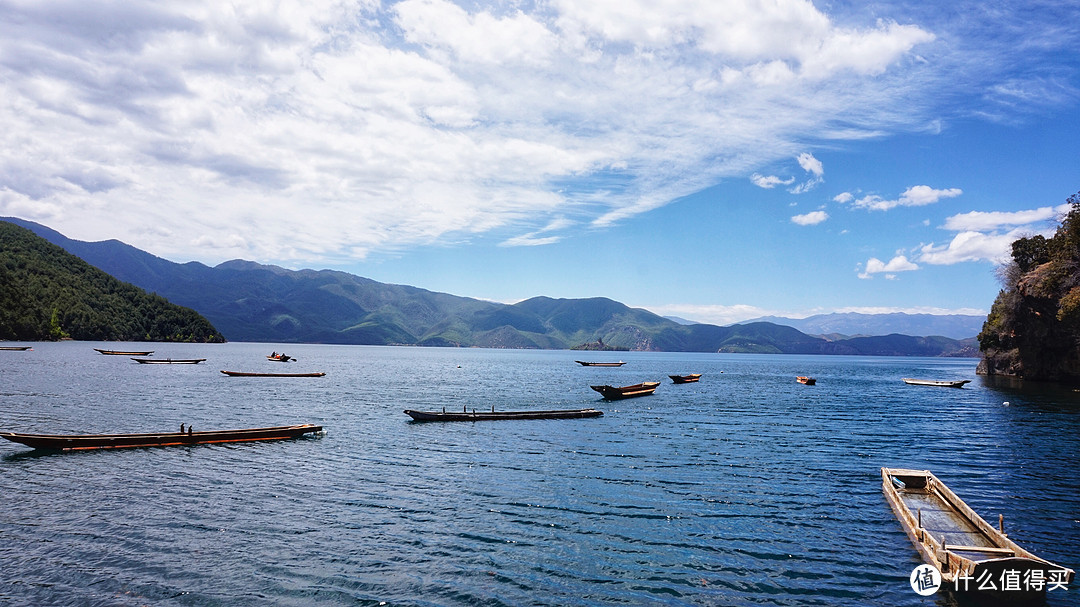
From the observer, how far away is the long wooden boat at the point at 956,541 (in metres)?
16.6

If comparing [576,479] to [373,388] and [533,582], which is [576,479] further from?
[373,388]

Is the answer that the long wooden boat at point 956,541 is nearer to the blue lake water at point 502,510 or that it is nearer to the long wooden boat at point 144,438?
the blue lake water at point 502,510

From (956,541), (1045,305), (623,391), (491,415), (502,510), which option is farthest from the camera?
(1045,305)

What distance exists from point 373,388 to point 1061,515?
88.0 meters

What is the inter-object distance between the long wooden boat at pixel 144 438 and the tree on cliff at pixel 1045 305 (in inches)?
4013

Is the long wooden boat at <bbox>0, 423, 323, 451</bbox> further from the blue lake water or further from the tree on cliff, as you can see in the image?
the tree on cliff

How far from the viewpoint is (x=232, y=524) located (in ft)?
76.7

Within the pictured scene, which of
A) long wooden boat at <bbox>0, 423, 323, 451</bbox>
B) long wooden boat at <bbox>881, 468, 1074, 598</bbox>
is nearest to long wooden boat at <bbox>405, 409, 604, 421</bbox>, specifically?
long wooden boat at <bbox>0, 423, 323, 451</bbox>

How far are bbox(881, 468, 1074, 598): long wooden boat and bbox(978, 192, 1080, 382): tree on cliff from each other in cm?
7580

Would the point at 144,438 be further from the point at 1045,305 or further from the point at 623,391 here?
the point at 1045,305

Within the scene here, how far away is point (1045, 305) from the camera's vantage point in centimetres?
9875

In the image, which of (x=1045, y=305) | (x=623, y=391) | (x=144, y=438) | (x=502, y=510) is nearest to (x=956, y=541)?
(x=502, y=510)

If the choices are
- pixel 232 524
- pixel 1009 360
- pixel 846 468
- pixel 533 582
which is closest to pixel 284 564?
pixel 232 524

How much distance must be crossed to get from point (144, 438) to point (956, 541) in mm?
47617
